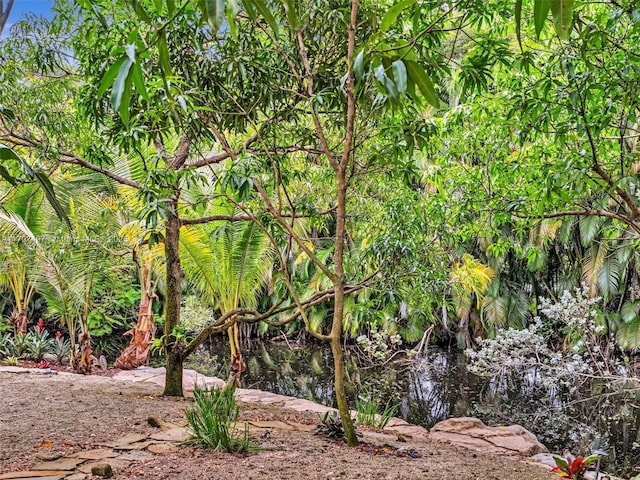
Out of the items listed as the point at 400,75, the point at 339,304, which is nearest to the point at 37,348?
the point at 339,304

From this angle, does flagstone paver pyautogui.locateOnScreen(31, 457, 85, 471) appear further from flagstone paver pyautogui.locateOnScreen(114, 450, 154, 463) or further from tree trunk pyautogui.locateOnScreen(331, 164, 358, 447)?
tree trunk pyautogui.locateOnScreen(331, 164, 358, 447)

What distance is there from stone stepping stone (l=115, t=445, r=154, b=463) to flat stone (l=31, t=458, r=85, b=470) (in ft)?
0.53

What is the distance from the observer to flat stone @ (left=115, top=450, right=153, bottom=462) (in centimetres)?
286

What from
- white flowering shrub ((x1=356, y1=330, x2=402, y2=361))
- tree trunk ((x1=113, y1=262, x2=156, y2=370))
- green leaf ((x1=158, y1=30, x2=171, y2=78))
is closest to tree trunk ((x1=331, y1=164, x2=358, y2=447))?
green leaf ((x1=158, y1=30, x2=171, y2=78))

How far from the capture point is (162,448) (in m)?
3.07

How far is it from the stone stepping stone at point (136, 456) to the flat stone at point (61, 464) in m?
0.16

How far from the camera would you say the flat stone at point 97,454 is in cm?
287

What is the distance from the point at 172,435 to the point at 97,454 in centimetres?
53

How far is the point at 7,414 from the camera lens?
3.79 metres

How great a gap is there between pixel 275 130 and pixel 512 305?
9038 mm

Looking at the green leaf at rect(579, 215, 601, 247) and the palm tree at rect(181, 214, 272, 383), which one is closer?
the palm tree at rect(181, 214, 272, 383)

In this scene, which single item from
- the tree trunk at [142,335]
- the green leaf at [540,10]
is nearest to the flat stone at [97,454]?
the green leaf at [540,10]

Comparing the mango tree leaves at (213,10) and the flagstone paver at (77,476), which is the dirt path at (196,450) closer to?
the flagstone paver at (77,476)

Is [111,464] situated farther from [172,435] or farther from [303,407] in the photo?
[303,407]
